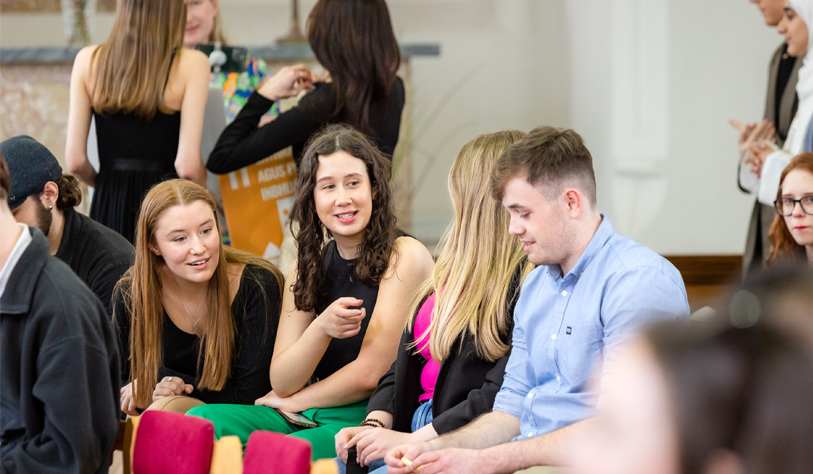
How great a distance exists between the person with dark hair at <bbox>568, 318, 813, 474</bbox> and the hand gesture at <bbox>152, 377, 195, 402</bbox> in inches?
69.9

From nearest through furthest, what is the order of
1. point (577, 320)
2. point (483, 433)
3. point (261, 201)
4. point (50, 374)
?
point (50, 374), point (577, 320), point (483, 433), point (261, 201)

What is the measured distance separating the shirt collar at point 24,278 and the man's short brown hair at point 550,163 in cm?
96

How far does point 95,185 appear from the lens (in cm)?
278

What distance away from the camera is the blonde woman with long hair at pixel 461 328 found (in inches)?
74.4

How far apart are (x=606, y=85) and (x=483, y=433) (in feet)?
13.8

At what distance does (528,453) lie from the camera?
1.61 meters

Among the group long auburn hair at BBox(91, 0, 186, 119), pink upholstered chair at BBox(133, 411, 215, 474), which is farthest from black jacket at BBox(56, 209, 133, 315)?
pink upholstered chair at BBox(133, 411, 215, 474)

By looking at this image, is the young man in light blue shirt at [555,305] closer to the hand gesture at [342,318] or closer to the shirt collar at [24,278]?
the hand gesture at [342,318]

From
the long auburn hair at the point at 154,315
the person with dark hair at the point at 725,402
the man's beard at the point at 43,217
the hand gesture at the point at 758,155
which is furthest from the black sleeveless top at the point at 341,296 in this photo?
the hand gesture at the point at 758,155

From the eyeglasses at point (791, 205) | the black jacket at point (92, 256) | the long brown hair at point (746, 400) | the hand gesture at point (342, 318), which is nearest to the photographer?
the long brown hair at point (746, 400)

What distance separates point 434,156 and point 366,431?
4350 millimetres

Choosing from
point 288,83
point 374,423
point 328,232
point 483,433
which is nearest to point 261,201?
point 288,83

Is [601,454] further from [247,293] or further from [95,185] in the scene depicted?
[95,185]

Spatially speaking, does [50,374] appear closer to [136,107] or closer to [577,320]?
[577,320]
